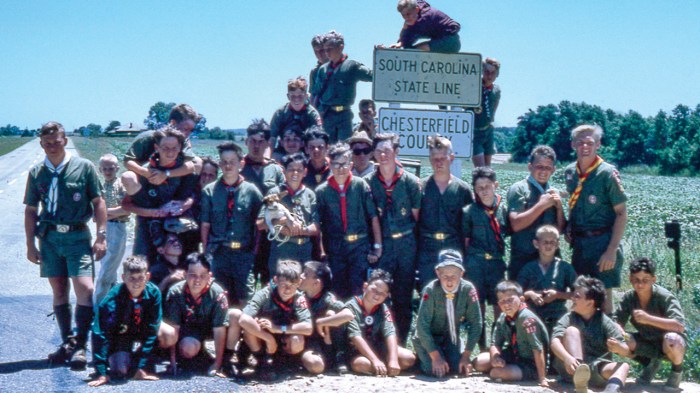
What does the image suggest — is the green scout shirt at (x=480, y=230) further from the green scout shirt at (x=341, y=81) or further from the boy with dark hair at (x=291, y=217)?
the green scout shirt at (x=341, y=81)

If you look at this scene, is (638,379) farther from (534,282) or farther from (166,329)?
(166,329)

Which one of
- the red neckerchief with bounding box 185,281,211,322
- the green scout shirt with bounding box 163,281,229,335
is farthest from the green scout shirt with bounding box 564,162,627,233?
the red neckerchief with bounding box 185,281,211,322

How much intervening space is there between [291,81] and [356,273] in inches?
102

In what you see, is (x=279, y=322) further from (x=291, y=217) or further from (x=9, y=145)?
(x=9, y=145)

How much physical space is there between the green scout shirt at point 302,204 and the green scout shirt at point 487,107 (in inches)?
123

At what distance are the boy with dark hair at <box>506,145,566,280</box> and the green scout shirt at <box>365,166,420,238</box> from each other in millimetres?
905

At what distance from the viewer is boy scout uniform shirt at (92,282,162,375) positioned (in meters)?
6.61

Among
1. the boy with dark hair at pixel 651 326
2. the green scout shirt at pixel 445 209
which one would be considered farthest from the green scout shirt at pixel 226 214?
the boy with dark hair at pixel 651 326

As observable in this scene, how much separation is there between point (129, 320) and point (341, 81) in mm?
4206

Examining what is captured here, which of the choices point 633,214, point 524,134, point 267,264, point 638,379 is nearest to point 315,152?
point 267,264

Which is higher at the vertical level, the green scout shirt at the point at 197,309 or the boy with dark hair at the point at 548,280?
the boy with dark hair at the point at 548,280

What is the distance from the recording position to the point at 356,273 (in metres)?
7.33

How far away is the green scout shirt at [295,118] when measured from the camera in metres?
8.91

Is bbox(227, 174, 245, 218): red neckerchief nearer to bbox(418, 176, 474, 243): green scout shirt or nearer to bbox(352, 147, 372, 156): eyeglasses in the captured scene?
bbox(352, 147, 372, 156): eyeglasses
